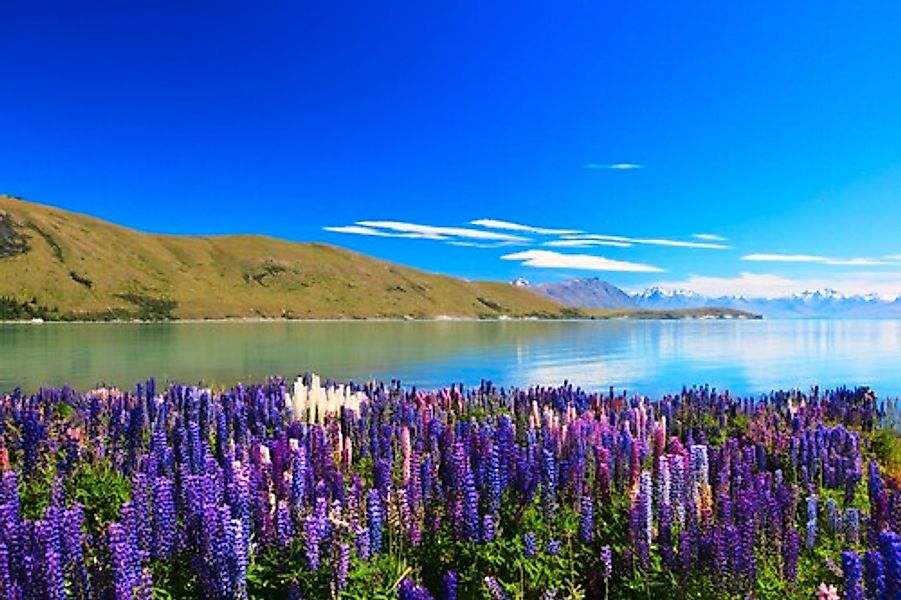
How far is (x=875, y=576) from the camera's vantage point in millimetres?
5129

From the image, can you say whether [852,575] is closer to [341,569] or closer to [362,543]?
[341,569]

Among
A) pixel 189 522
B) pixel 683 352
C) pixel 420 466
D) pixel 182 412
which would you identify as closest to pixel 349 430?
pixel 182 412

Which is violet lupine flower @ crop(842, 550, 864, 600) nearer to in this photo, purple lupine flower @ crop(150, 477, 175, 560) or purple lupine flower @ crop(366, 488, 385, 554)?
purple lupine flower @ crop(366, 488, 385, 554)

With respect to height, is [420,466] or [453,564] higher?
[420,466]

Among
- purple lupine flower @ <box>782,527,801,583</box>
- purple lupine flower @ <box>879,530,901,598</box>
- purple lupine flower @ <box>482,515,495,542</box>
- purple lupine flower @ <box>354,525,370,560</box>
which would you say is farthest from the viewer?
purple lupine flower @ <box>482,515,495,542</box>

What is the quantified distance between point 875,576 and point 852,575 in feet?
0.57

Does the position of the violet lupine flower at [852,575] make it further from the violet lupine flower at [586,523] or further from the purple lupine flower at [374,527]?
the purple lupine flower at [374,527]

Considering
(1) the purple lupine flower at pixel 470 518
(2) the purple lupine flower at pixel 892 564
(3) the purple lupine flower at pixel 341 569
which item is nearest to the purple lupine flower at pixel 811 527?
(2) the purple lupine flower at pixel 892 564

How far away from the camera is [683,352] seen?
68688 mm

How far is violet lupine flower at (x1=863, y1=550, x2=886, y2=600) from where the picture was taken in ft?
16.7

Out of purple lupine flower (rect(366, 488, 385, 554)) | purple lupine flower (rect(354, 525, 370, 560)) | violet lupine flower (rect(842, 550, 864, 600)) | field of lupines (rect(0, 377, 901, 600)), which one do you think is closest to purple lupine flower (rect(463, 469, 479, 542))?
field of lupines (rect(0, 377, 901, 600))

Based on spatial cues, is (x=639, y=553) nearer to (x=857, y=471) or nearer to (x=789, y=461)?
(x=857, y=471)

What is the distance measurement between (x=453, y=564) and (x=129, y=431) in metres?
6.77

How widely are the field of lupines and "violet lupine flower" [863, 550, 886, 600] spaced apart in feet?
0.04
